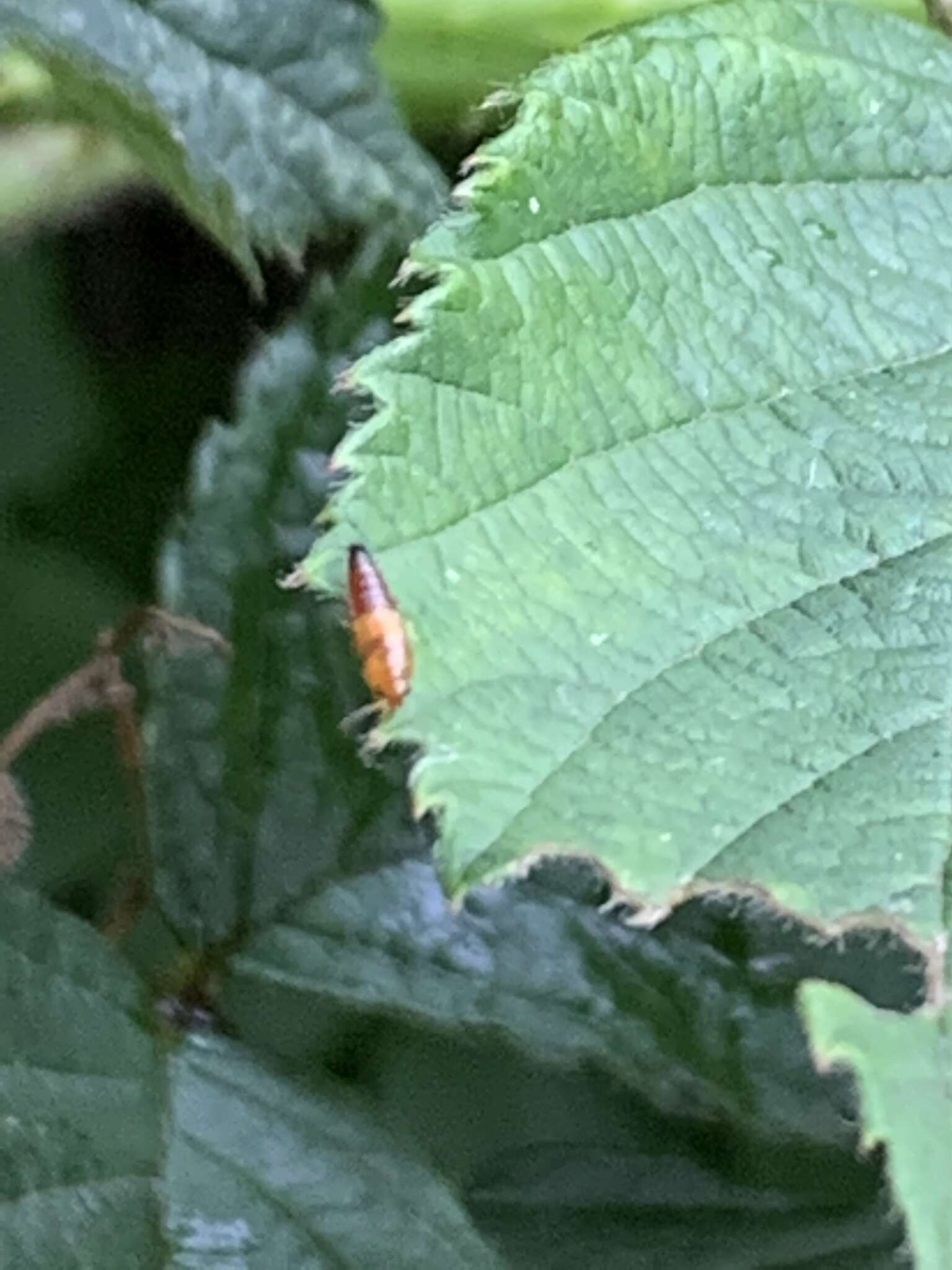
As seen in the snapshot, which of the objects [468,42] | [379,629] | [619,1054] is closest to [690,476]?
[379,629]

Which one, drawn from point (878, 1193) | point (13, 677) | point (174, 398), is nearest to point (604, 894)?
point (878, 1193)

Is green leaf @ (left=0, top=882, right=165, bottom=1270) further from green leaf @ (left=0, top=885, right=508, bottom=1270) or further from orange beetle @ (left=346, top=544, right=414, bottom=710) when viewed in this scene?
orange beetle @ (left=346, top=544, right=414, bottom=710)

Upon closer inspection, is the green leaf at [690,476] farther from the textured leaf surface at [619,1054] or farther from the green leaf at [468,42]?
the green leaf at [468,42]

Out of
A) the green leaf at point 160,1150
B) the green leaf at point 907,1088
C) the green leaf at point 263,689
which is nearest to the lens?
the green leaf at point 907,1088

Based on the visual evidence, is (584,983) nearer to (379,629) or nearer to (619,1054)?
(619,1054)

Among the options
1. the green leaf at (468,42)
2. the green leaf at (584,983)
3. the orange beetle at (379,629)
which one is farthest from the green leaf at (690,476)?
the green leaf at (468,42)

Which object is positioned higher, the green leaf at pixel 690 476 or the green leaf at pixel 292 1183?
the green leaf at pixel 690 476

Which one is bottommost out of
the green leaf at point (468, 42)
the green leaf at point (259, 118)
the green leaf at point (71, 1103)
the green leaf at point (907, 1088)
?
the green leaf at point (71, 1103)
